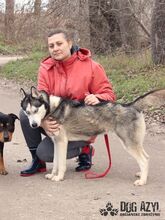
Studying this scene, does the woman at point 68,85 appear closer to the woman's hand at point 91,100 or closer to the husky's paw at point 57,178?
the woman's hand at point 91,100

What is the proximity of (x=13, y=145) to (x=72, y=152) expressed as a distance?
1.86 meters

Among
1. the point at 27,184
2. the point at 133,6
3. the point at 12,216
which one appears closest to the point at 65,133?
the point at 27,184

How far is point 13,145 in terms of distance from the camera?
746 centimetres

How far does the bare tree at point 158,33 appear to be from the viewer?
13.0 metres

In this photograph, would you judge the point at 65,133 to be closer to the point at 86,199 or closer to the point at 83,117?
the point at 83,117

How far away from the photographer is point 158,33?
13.3 metres

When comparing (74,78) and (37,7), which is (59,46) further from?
(37,7)

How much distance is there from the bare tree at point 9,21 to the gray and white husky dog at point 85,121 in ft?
91.5

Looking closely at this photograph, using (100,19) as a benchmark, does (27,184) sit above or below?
below

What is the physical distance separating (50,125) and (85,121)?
0.43m

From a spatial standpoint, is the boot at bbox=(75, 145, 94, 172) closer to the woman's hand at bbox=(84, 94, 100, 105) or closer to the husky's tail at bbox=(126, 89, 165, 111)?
the woman's hand at bbox=(84, 94, 100, 105)

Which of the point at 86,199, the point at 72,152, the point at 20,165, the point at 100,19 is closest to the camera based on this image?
the point at 86,199
